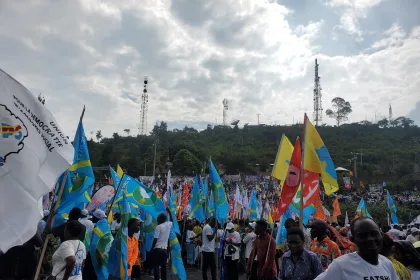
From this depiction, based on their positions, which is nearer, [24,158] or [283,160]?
[24,158]


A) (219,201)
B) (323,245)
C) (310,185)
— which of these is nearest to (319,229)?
(323,245)

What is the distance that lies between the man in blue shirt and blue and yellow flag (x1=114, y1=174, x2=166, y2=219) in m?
3.74

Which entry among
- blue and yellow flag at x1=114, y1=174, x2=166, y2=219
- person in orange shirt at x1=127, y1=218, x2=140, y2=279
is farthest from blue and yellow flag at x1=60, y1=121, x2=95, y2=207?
blue and yellow flag at x1=114, y1=174, x2=166, y2=219

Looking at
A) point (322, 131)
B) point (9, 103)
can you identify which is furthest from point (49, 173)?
point (322, 131)

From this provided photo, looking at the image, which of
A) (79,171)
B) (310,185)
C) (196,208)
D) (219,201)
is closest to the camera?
(79,171)

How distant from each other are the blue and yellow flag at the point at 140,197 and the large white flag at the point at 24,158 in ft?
12.3

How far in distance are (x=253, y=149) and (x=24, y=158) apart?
80.7 metres

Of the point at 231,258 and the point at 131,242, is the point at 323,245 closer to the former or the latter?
the point at 131,242

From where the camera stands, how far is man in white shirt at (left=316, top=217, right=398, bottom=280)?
7.70 ft

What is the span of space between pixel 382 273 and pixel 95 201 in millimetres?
8964

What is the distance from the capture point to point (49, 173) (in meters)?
3.12

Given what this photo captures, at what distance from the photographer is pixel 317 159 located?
602 centimetres

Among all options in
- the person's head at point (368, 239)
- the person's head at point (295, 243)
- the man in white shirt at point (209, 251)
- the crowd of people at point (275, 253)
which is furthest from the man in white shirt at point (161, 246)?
the person's head at point (368, 239)

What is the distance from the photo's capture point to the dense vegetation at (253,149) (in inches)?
2255
